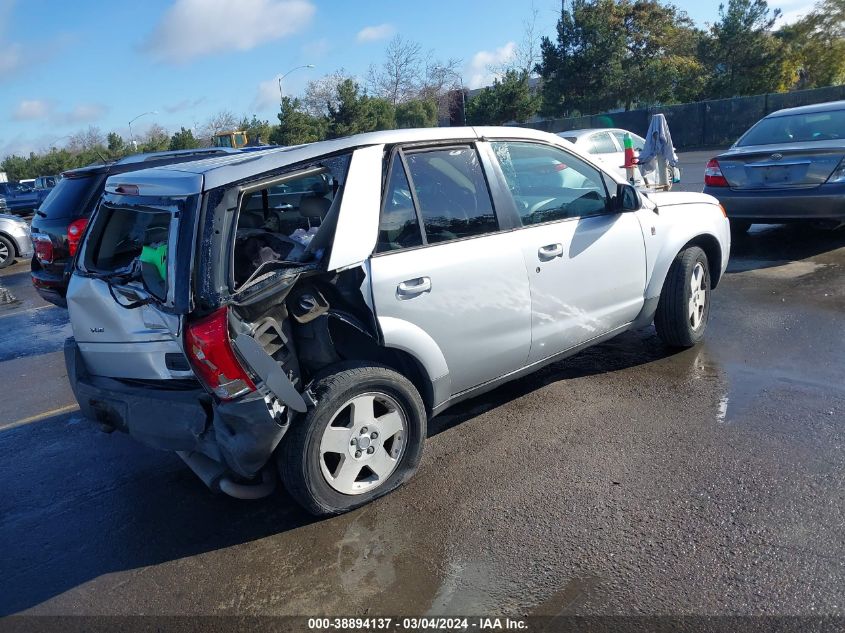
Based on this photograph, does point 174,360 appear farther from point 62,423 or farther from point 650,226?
point 650,226

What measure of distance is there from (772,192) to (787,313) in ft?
8.17

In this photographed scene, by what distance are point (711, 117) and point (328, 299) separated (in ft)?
112

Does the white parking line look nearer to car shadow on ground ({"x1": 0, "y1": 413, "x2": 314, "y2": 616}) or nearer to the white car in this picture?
car shadow on ground ({"x1": 0, "y1": 413, "x2": 314, "y2": 616})

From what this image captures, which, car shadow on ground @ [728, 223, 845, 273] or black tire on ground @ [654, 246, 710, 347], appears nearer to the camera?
black tire on ground @ [654, 246, 710, 347]

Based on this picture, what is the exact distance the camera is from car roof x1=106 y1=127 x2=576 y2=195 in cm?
323

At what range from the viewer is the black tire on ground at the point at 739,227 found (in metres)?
8.91

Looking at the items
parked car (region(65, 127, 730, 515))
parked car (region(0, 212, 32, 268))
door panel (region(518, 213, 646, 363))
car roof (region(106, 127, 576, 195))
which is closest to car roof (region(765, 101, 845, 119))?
door panel (region(518, 213, 646, 363))

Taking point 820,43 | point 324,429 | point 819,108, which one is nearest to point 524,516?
point 324,429

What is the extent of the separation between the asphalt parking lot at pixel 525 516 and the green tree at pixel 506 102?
1326 inches

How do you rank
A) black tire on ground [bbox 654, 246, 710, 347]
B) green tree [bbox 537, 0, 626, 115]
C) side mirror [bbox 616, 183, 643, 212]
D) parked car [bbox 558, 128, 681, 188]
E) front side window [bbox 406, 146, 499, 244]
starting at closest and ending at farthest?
front side window [bbox 406, 146, 499, 244]
side mirror [bbox 616, 183, 643, 212]
black tire on ground [bbox 654, 246, 710, 347]
parked car [bbox 558, 128, 681, 188]
green tree [bbox 537, 0, 626, 115]

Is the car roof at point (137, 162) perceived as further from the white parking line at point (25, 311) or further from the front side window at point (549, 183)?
the front side window at point (549, 183)

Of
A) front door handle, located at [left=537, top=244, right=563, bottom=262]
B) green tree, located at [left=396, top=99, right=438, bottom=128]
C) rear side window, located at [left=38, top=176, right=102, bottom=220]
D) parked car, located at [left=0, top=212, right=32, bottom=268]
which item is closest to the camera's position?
front door handle, located at [left=537, top=244, right=563, bottom=262]

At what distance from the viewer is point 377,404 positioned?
360 centimetres

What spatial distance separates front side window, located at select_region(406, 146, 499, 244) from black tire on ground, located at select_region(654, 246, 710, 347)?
1831mm
